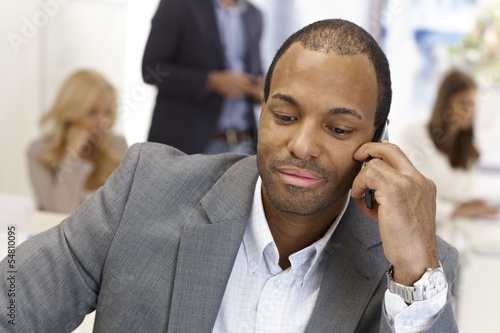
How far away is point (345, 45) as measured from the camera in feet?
4.15

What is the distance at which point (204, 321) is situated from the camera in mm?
1270

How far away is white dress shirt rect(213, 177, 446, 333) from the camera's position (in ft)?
4.33

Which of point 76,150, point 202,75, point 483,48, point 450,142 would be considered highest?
point 483,48

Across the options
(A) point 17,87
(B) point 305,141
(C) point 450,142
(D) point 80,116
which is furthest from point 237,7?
(B) point 305,141

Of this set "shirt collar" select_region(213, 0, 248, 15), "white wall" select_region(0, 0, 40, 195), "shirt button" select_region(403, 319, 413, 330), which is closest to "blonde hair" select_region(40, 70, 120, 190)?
"shirt collar" select_region(213, 0, 248, 15)

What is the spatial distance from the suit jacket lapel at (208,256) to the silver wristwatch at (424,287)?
29 centimetres

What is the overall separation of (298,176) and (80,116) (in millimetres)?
2443

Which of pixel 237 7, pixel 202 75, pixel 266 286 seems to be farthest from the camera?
pixel 237 7

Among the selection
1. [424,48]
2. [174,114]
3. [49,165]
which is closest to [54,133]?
[49,165]

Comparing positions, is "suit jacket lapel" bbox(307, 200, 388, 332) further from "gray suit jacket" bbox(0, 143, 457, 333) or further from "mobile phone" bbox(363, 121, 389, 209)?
"mobile phone" bbox(363, 121, 389, 209)

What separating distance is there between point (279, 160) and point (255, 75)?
92.3 inches

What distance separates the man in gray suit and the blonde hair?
2050 millimetres

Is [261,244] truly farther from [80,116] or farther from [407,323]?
[80,116]

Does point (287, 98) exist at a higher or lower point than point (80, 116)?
higher
